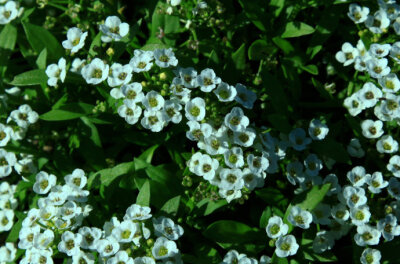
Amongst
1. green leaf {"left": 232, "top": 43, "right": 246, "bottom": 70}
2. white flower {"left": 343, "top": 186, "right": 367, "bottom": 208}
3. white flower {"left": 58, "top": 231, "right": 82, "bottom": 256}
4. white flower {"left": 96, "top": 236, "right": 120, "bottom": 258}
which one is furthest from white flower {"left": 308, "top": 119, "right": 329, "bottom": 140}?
white flower {"left": 58, "top": 231, "right": 82, "bottom": 256}

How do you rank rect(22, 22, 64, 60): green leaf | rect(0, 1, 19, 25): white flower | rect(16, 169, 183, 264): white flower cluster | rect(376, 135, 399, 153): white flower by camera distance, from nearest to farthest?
rect(16, 169, 183, 264): white flower cluster, rect(376, 135, 399, 153): white flower, rect(22, 22, 64, 60): green leaf, rect(0, 1, 19, 25): white flower

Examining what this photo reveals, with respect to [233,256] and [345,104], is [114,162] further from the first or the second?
[345,104]

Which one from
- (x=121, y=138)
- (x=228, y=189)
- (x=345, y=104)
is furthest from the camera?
(x=121, y=138)

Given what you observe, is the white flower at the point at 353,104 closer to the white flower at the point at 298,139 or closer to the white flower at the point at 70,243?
the white flower at the point at 298,139

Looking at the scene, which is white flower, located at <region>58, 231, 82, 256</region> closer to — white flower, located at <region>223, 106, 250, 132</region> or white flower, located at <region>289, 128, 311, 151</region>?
white flower, located at <region>223, 106, 250, 132</region>

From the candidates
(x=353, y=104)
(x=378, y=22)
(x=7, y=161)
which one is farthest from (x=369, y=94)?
(x=7, y=161)

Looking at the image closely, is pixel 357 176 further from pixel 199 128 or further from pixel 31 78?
pixel 31 78

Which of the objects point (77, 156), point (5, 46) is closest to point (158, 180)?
point (77, 156)
